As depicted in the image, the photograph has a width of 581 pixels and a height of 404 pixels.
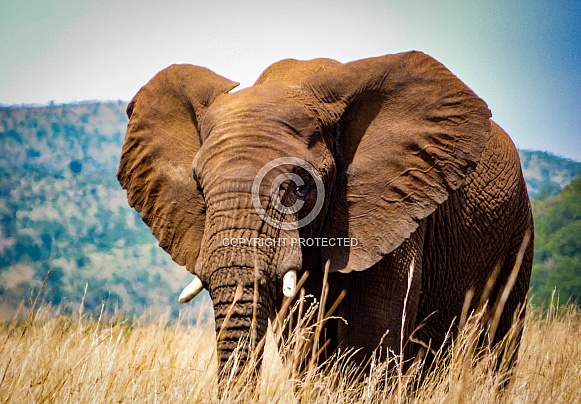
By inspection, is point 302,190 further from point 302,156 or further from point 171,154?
point 171,154

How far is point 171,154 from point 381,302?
1.65 meters

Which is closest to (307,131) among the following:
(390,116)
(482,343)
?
(390,116)

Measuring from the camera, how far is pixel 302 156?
13.5 feet

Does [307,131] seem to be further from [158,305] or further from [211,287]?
[158,305]

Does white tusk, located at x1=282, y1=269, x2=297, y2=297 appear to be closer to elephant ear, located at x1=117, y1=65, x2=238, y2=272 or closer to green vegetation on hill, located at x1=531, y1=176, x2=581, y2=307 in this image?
elephant ear, located at x1=117, y1=65, x2=238, y2=272

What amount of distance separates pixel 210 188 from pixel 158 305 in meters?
9.19

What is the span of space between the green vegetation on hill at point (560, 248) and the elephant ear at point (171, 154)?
837 cm

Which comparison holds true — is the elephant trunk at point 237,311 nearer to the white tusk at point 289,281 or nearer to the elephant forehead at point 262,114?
the white tusk at point 289,281

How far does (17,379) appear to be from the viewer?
11.3 ft

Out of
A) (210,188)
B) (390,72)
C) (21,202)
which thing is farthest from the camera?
(21,202)

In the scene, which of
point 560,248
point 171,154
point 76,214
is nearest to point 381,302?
point 171,154

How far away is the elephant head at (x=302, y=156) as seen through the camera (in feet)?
12.8

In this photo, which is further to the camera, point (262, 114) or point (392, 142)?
point (392, 142)

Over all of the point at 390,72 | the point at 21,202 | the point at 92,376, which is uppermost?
the point at 390,72
